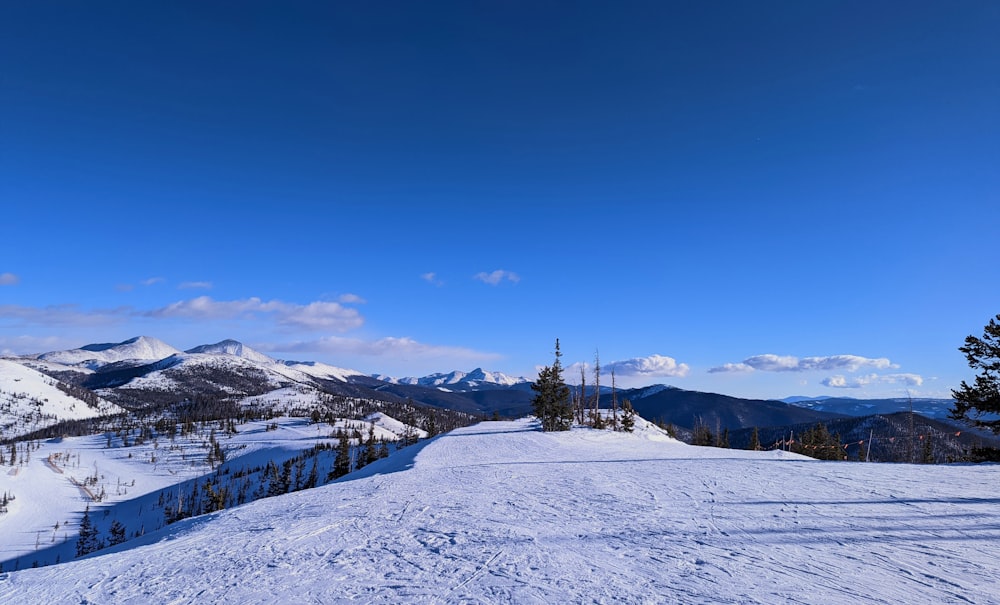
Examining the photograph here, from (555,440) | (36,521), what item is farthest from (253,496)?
(555,440)

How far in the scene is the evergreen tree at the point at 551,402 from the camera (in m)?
52.8

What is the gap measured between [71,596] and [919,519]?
16098 mm

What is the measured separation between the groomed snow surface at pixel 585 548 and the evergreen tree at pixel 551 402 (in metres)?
38.2

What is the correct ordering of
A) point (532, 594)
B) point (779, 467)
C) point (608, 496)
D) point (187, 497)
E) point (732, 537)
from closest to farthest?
point (532, 594)
point (732, 537)
point (608, 496)
point (779, 467)
point (187, 497)

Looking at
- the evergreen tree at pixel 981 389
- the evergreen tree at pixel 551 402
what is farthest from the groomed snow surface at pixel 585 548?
the evergreen tree at pixel 551 402

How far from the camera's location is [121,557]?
933 cm

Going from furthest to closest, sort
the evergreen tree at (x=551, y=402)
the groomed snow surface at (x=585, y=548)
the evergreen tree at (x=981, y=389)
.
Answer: the evergreen tree at (x=551, y=402) < the evergreen tree at (x=981, y=389) < the groomed snow surface at (x=585, y=548)

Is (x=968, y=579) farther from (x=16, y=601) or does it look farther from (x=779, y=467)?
(x=16, y=601)

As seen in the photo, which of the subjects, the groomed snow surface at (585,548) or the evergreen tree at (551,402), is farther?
the evergreen tree at (551,402)

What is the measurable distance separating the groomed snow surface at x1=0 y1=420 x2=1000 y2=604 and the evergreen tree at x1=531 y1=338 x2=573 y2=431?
38224mm

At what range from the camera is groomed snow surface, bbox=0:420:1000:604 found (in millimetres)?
6504

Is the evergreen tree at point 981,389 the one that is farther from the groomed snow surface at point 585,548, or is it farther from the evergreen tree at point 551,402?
the evergreen tree at point 551,402

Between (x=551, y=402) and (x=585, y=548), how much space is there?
45.7 meters

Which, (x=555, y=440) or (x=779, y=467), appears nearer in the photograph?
(x=779, y=467)
